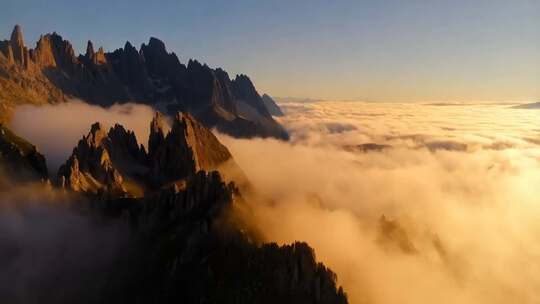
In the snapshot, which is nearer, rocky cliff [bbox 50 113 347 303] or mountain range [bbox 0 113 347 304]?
rocky cliff [bbox 50 113 347 303]

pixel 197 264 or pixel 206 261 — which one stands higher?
pixel 206 261

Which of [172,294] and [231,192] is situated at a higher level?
[231,192]

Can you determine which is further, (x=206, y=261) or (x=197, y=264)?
(x=197, y=264)

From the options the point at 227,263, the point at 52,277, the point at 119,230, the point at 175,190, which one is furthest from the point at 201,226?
the point at 52,277

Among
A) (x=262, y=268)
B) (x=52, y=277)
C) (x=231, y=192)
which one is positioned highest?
(x=231, y=192)

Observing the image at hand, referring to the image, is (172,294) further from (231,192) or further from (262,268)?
(231,192)

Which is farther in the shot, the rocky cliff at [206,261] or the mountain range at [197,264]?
the mountain range at [197,264]

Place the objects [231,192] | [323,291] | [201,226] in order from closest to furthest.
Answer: [323,291]
[201,226]
[231,192]

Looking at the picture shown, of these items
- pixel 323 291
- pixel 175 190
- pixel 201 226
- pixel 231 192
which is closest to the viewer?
pixel 323 291

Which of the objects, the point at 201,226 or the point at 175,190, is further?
the point at 175,190
